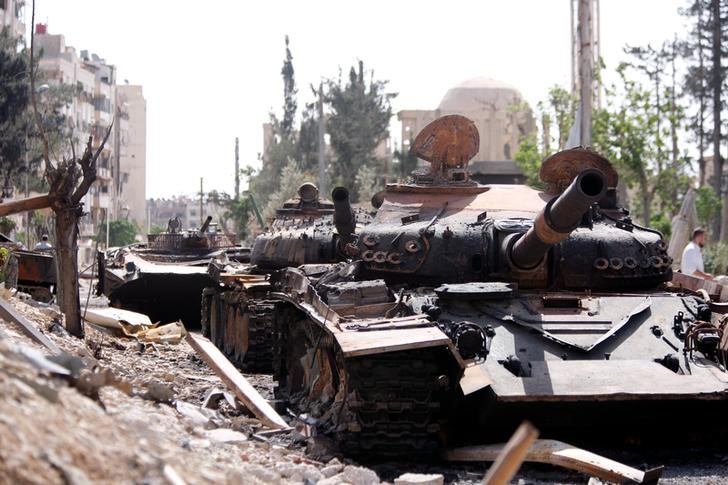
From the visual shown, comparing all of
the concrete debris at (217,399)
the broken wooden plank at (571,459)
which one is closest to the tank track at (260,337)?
the concrete debris at (217,399)

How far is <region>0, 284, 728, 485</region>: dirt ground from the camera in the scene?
4570mm

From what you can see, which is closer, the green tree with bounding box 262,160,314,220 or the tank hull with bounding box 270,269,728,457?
the tank hull with bounding box 270,269,728,457

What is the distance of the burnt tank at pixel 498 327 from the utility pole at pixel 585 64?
10148mm

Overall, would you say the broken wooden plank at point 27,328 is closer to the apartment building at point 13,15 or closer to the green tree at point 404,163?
the apartment building at point 13,15

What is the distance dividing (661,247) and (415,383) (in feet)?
11.3

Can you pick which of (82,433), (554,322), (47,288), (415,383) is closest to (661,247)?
(554,322)

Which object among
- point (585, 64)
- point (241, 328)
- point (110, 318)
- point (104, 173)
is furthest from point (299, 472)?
point (104, 173)

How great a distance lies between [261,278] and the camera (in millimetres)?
14609

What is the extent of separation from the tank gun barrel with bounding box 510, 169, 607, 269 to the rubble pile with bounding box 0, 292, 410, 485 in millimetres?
2233

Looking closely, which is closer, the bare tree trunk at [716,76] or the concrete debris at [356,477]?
the concrete debris at [356,477]

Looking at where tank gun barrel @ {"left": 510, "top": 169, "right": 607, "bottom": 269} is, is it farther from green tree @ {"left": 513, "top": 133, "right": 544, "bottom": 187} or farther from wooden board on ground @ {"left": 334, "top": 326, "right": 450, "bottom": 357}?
green tree @ {"left": 513, "top": 133, "right": 544, "bottom": 187}

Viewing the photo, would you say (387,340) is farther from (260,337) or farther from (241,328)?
(241,328)

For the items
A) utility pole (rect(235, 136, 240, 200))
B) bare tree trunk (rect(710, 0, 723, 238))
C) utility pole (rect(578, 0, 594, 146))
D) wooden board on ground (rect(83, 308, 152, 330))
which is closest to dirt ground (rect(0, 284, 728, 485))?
wooden board on ground (rect(83, 308, 152, 330))

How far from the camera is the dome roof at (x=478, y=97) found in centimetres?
5212
